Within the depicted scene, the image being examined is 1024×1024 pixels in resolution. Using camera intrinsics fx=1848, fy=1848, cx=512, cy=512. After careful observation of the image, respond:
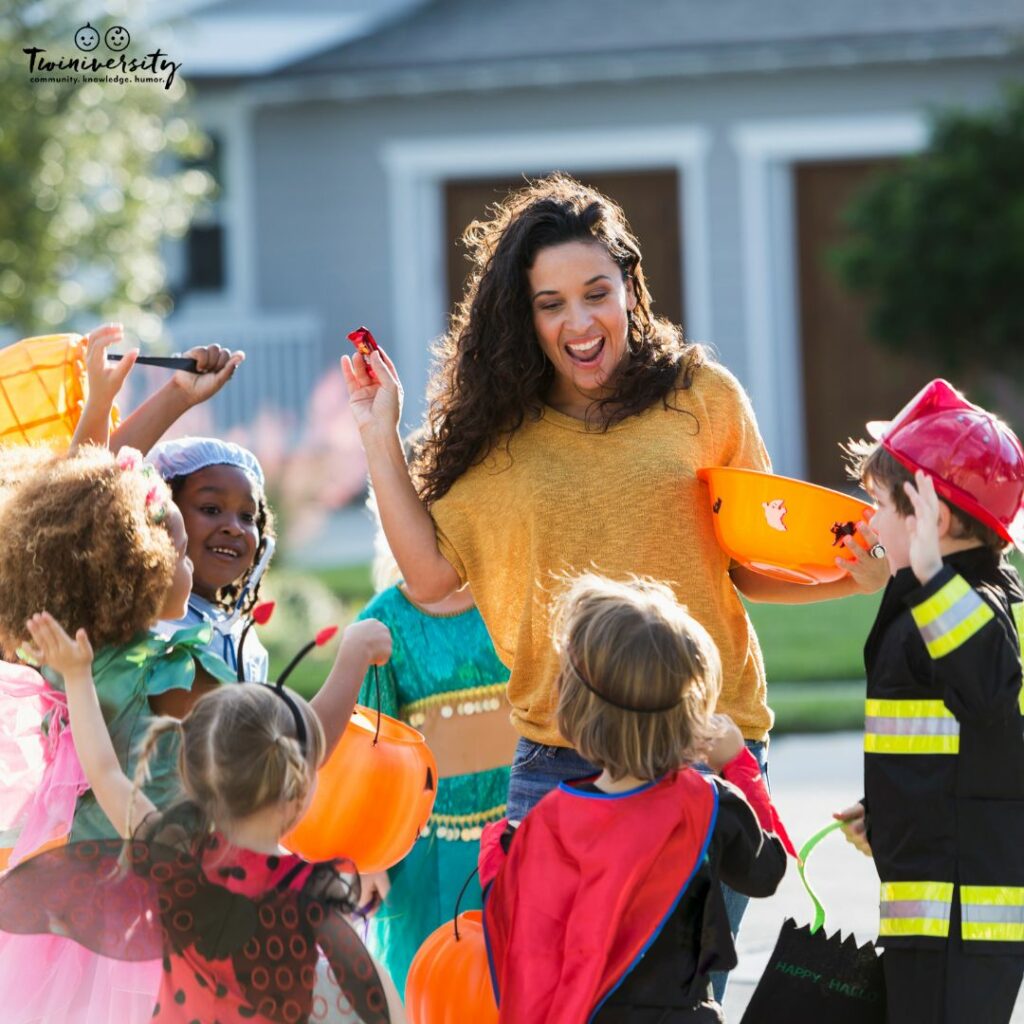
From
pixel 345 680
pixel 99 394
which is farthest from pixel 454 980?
pixel 99 394

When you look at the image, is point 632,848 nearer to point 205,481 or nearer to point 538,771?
point 538,771

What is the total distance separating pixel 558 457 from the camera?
3418 mm

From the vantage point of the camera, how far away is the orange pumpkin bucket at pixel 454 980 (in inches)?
127

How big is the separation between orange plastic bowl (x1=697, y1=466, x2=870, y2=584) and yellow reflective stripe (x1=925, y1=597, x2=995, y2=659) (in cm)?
40

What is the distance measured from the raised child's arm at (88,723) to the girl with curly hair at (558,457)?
24.9 inches

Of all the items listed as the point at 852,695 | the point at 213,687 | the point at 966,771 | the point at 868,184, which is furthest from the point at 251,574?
the point at 868,184

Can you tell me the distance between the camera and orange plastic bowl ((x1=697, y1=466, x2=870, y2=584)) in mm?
3287

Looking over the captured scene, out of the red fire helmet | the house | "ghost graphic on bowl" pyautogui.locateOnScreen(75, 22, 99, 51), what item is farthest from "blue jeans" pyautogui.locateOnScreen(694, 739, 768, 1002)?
the house

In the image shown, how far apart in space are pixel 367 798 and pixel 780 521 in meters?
0.93

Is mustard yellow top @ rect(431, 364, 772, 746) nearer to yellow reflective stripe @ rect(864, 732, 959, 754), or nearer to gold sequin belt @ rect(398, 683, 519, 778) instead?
yellow reflective stripe @ rect(864, 732, 959, 754)

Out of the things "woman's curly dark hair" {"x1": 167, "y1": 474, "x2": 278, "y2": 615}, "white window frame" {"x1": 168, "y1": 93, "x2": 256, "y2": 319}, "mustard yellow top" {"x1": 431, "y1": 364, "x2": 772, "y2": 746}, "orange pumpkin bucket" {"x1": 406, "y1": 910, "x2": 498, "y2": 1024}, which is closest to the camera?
"orange pumpkin bucket" {"x1": 406, "y1": 910, "x2": 498, "y2": 1024}

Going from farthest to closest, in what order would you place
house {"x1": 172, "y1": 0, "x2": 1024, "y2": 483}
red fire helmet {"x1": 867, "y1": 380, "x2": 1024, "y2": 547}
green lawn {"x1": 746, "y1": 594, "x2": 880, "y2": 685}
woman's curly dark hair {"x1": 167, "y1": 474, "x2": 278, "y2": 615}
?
house {"x1": 172, "y1": 0, "x2": 1024, "y2": 483} → green lawn {"x1": 746, "y1": 594, "x2": 880, "y2": 685} → woman's curly dark hair {"x1": 167, "y1": 474, "x2": 278, "y2": 615} → red fire helmet {"x1": 867, "y1": 380, "x2": 1024, "y2": 547}

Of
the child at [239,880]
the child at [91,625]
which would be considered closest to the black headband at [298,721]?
the child at [239,880]

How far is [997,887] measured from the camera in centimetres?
301
